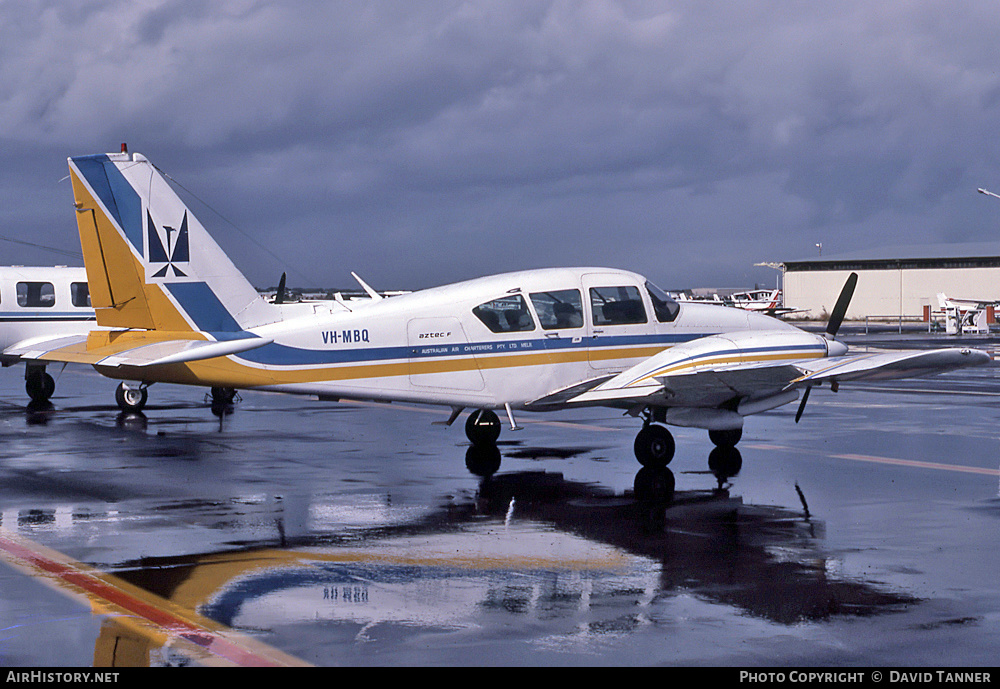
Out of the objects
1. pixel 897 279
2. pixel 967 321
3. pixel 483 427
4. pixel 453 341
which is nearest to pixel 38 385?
pixel 483 427

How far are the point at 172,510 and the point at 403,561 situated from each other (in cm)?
362

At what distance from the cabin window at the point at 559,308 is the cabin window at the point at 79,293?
1470 cm

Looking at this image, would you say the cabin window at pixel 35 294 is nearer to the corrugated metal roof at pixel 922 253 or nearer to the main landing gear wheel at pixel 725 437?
the main landing gear wheel at pixel 725 437

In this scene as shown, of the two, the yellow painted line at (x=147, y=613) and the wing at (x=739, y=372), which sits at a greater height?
the wing at (x=739, y=372)

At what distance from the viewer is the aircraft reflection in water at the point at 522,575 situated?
7.73 m

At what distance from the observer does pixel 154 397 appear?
27609 mm

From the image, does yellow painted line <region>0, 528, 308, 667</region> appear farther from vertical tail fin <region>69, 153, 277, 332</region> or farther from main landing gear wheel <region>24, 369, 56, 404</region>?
main landing gear wheel <region>24, 369, 56, 404</region>

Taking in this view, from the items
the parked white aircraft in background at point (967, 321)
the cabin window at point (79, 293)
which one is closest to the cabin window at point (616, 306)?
the cabin window at point (79, 293)

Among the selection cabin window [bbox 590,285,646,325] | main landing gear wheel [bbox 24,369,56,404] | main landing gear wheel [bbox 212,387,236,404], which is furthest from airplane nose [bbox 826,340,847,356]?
main landing gear wheel [bbox 24,369,56,404]

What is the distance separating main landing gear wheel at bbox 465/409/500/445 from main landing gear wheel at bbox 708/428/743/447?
124 inches

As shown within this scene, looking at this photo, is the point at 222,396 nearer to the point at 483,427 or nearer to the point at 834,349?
the point at 483,427

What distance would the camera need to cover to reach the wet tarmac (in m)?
7.15
